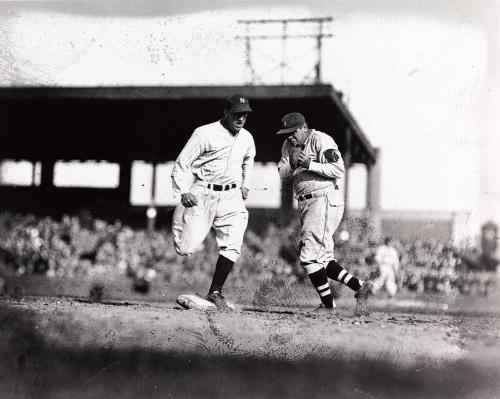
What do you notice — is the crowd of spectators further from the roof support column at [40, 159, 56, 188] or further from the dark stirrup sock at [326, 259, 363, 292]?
the dark stirrup sock at [326, 259, 363, 292]

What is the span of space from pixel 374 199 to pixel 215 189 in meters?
4.72

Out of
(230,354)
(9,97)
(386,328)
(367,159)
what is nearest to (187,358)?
(230,354)

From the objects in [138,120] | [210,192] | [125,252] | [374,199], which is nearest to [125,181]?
[125,252]

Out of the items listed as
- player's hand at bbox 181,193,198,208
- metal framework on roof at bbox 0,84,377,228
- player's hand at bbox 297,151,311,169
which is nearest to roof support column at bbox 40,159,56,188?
metal framework on roof at bbox 0,84,377,228

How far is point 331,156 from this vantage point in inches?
227

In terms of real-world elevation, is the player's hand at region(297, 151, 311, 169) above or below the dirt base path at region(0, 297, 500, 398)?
above

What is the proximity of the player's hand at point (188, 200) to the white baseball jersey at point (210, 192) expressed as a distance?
0.36 ft

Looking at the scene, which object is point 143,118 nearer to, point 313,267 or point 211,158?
point 211,158

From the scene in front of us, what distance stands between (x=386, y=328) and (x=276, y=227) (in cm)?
1018

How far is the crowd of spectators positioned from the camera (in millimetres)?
13859

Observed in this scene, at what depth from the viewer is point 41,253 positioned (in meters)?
15.1

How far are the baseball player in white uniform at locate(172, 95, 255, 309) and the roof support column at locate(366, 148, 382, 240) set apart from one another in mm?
1735

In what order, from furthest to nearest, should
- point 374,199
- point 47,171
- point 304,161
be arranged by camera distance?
1. point 47,171
2. point 374,199
3. point 304,161

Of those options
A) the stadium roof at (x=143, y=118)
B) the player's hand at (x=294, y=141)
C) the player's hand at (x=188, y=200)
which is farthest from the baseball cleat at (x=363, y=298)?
the stadium roof at (x=143, y=118)
